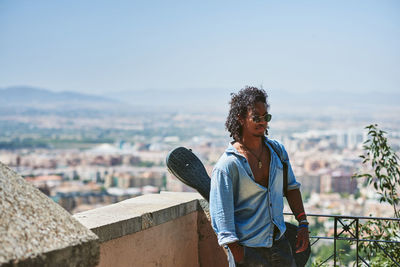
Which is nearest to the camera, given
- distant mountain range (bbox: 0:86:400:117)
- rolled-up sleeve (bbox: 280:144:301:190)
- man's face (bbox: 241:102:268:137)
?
man's face (bbox: 241:102:268:137)

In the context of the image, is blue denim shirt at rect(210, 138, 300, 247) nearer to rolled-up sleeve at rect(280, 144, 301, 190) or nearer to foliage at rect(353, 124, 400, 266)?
rolled-up sleeve at rect(280, 144, 301, 190)

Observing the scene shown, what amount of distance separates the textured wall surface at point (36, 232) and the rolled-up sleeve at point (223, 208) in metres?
1.06

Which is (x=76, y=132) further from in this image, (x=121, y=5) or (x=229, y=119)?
(x=229, y=119)

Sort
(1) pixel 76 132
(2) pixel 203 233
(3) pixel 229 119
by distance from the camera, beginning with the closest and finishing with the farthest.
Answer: (3) pixel 229 119, (2) pixel 203 233, (1) pixel 76 132

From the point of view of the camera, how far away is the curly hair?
95.4 inches

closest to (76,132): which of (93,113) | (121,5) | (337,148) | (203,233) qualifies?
(93,113)

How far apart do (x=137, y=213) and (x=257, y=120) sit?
97 cm

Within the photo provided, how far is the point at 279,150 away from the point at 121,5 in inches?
6569

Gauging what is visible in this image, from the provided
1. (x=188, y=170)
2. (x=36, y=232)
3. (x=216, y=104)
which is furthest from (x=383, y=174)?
(x=216, y=104)

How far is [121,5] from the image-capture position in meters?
163

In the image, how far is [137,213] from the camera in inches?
116

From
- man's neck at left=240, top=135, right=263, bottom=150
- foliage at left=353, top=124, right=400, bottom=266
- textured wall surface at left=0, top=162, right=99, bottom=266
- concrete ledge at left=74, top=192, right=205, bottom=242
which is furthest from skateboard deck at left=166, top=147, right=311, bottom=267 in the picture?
foliage at left=353, top=124, right=400, bottom=266

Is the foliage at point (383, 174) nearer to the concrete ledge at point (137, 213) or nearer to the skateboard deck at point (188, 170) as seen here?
the concrete ledge at point (137, 213)

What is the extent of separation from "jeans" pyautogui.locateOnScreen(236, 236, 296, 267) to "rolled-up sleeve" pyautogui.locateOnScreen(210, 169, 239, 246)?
11 cm
